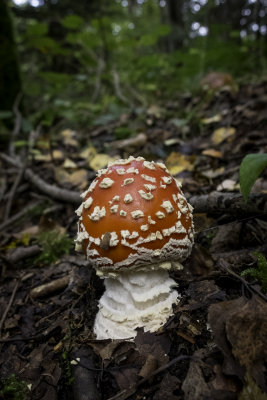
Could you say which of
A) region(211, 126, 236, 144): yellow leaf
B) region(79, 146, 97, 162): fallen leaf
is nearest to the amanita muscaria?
region(211, 126, 236, 144): yellow leaf

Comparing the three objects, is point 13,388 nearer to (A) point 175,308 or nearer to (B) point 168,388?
(B) point 168,388

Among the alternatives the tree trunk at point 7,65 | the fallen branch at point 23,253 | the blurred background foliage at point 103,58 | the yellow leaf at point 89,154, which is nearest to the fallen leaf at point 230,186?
the fallen branch at point 23,253

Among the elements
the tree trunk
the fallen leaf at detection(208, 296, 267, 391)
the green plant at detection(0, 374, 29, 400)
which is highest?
the tree trunk

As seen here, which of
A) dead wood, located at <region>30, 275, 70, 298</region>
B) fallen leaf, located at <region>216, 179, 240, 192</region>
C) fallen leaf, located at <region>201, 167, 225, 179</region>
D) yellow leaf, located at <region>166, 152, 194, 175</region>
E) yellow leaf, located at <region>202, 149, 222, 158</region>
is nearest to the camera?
dead wood, located at <region>30, 275, 70, 298</region>

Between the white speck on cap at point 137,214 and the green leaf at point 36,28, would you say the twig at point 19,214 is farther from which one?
the green leaf at point 36,28

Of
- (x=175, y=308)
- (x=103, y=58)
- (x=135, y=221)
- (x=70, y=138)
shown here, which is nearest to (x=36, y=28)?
(x=103, y=58)

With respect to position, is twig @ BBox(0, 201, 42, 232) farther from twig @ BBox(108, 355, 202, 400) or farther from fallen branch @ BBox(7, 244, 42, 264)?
Result: twig @ BBox(108, 355, 202, 400)
